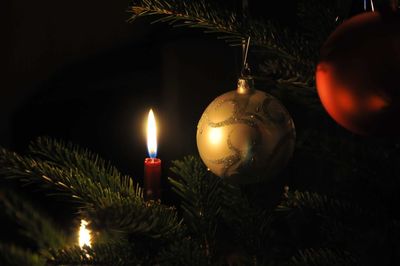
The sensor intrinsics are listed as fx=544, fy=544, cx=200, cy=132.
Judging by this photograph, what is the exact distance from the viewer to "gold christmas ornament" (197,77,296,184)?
607mm

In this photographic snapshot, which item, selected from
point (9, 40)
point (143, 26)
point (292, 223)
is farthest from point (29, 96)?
point (292, 223)

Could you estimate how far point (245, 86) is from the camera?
651mm

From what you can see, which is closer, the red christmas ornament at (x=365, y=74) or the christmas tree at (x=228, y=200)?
the red christmas ornament at (x=365, y=74)

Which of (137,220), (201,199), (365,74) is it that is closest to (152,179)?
(201,199)

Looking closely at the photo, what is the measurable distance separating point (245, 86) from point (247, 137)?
8cm

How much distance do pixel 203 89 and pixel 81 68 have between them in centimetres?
31

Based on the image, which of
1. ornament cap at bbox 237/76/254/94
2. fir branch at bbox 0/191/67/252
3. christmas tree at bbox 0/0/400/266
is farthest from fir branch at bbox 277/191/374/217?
fir branch at bbox 0/191/67/252

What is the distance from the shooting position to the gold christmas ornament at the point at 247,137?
61cm

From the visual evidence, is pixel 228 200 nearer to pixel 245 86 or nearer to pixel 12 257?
pixel 245 86

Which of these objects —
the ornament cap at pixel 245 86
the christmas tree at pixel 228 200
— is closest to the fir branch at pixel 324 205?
the christmas tree at pixel 228 200

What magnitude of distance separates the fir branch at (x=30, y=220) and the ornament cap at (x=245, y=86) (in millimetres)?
268

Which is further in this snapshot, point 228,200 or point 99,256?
point 228,200

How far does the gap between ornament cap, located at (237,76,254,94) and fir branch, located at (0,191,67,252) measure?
27 cm

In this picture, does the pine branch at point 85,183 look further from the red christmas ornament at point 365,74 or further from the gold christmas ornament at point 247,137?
the red christmas ornament at point 365,74
